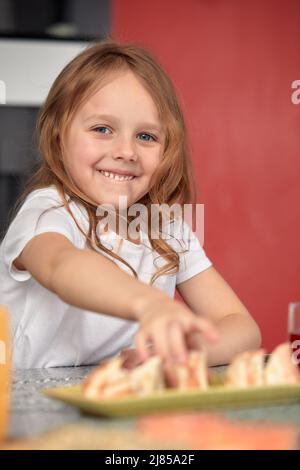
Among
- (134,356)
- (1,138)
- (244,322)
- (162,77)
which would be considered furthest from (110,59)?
(1,138)

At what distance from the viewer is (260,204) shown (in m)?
4.09

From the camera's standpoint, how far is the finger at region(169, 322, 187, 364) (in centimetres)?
84

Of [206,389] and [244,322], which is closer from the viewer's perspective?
[206,389]

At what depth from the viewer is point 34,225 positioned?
1415 mm

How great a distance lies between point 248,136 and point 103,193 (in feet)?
8.17

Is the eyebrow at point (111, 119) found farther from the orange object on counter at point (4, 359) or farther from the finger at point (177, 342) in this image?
the finger at point (177, 342)

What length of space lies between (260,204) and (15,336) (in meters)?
2.54

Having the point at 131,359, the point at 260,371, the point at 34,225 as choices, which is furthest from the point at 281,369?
the point at 34,225

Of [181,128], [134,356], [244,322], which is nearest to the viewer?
[134,356]

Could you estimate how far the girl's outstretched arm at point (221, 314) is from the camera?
4.56ft

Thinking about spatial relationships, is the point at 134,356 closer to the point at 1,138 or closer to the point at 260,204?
the point at 1,138
